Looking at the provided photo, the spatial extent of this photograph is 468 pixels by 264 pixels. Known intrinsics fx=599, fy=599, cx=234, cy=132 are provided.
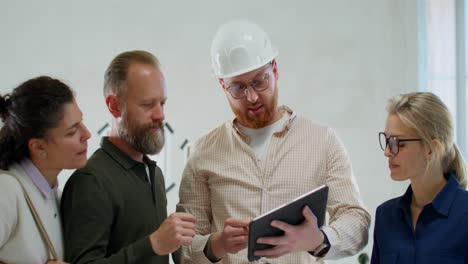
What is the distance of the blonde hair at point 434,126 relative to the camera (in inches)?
73.3

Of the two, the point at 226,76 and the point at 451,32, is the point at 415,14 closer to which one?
the point at 451,32

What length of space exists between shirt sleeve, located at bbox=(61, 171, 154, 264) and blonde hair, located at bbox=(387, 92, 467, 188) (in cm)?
90

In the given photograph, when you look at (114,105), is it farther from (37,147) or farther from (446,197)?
(446,197)

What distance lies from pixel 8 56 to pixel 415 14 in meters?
2.75

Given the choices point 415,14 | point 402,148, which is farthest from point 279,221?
point 415,14

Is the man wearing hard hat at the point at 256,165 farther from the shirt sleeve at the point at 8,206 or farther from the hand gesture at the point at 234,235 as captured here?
the shirt sleeve at the point at 8,206

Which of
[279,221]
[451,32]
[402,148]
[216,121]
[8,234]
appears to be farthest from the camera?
[216,121]

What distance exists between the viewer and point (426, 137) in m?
1.86

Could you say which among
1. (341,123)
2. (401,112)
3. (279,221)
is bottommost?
(341,123)

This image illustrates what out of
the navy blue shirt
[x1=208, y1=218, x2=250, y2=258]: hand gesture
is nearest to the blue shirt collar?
the navy blue shirt

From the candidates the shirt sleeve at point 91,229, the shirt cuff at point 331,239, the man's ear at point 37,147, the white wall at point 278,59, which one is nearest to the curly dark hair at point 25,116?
the man's ear at point 37,147

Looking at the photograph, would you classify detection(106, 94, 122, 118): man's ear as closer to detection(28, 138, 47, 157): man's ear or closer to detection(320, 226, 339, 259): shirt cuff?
detection(28, 138, 47, 157): man's ear

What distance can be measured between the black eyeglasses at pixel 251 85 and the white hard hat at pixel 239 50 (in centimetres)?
4

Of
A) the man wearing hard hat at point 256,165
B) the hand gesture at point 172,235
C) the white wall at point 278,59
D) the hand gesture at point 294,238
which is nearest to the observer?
the hand gesture at point 172,235
